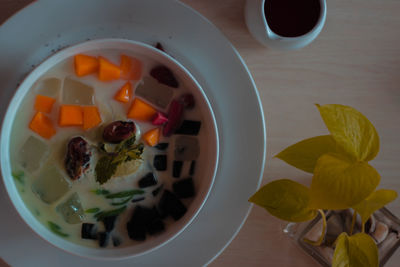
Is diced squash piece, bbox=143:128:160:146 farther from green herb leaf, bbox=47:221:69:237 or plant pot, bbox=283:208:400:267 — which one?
plant pot, bbox=283:208:400:267

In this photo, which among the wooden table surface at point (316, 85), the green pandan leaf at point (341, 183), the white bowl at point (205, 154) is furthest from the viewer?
the wooden table surface at point (316, 85)

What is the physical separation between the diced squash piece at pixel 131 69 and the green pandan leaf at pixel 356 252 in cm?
71

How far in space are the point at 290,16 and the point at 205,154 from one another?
20.0 inches

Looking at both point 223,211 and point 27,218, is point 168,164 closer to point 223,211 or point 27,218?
point 223,211

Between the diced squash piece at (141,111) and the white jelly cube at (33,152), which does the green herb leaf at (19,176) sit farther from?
the diced squash piece at (141,111)

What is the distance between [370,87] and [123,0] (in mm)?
853

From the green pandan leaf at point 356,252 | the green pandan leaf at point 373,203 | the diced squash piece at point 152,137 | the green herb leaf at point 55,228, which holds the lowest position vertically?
the green pandan leaf at point 356,252

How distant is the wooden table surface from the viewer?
53.5 inches

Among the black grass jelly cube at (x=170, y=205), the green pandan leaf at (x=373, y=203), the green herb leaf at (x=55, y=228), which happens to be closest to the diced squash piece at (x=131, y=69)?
the black grass jelly cube at (x=170, y=205)

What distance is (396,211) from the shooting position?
4.60 ft

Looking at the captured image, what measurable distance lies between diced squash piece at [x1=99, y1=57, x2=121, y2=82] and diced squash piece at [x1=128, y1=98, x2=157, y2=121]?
0.09 metres

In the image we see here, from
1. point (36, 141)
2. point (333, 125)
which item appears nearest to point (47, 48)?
point (36, 141)

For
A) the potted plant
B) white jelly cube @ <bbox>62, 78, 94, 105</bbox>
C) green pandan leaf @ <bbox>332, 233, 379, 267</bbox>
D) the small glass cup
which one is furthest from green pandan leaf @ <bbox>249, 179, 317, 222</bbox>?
white jelly cube @ <bbox>62, 78, 94, 105</bbox>

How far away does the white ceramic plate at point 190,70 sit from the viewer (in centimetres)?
121
